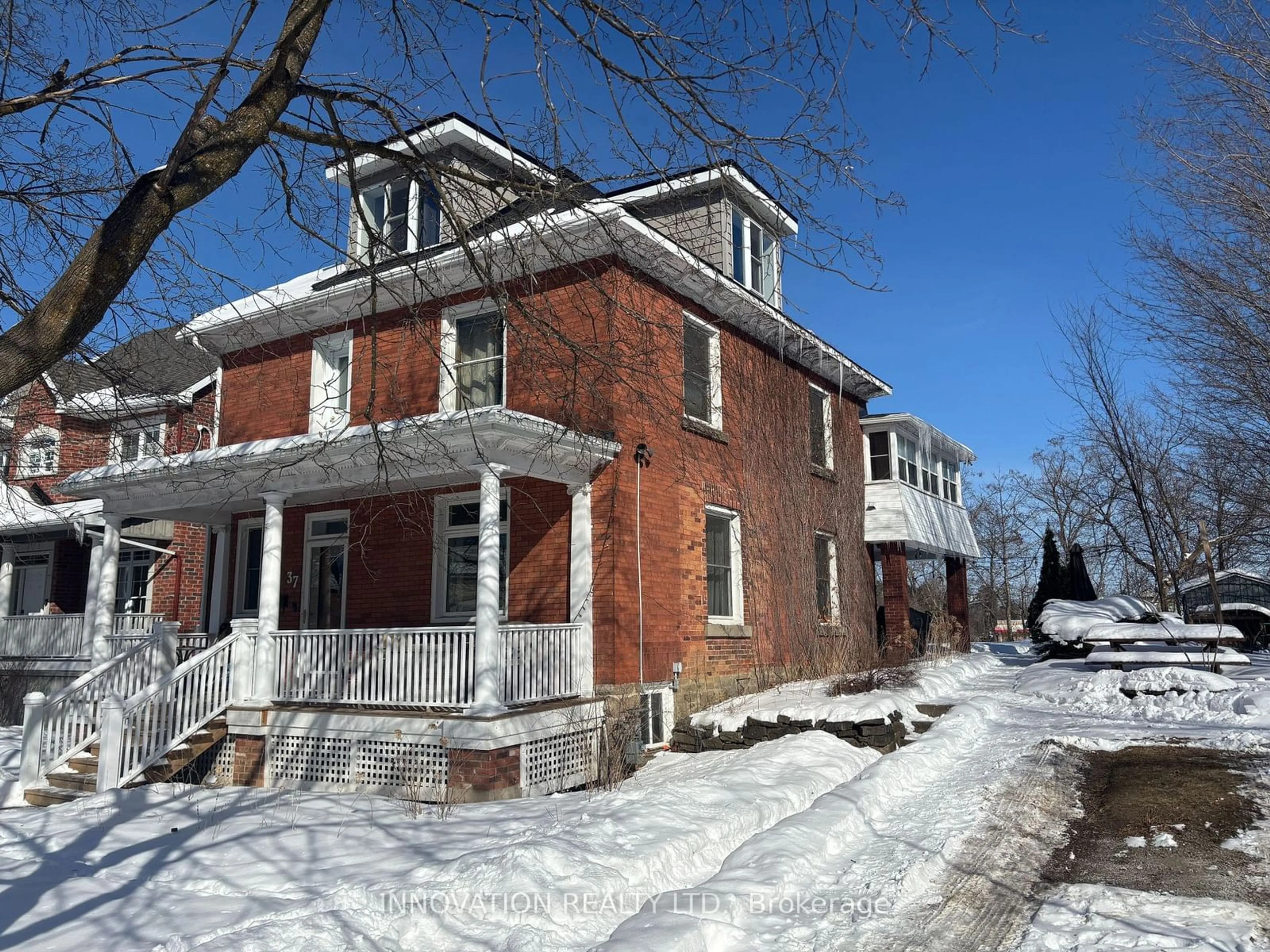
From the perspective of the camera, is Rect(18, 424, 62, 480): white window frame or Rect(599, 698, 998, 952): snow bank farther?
Rect(18, 424, 62, 480): white window frame

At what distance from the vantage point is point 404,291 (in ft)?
42.4

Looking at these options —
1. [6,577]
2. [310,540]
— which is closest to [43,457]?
[6,577]

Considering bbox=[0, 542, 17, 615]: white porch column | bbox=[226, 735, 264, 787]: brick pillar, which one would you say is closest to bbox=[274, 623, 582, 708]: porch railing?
bbox=[226, 735, 264, 787]: brick pillar

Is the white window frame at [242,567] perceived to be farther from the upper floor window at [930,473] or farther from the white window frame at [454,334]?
the upper floor window at [930,473]

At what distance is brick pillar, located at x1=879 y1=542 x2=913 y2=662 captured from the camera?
19312mm

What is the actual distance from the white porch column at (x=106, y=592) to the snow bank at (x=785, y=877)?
10.3 m

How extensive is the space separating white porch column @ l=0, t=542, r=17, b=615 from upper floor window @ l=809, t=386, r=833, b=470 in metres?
17.5

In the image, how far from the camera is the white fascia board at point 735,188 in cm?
595

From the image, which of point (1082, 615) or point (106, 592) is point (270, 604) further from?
point (1082, 615)

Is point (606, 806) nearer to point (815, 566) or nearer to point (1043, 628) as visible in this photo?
point (815, 566)

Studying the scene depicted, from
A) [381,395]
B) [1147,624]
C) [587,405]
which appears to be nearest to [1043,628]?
[1147,624]

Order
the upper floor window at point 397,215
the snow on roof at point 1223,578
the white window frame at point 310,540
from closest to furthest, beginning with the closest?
the white window frame at point 310,540 → the upper floor window at point 397,215 → the snow on roof at point 1223,578

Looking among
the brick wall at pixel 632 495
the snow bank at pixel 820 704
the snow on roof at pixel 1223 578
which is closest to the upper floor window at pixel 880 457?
the brick wall at pixel 632 495

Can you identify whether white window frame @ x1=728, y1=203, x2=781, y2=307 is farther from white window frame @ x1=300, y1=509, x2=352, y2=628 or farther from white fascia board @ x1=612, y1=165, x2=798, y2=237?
white window frame @ x1=300, y1=509, x2=352, y2=628
